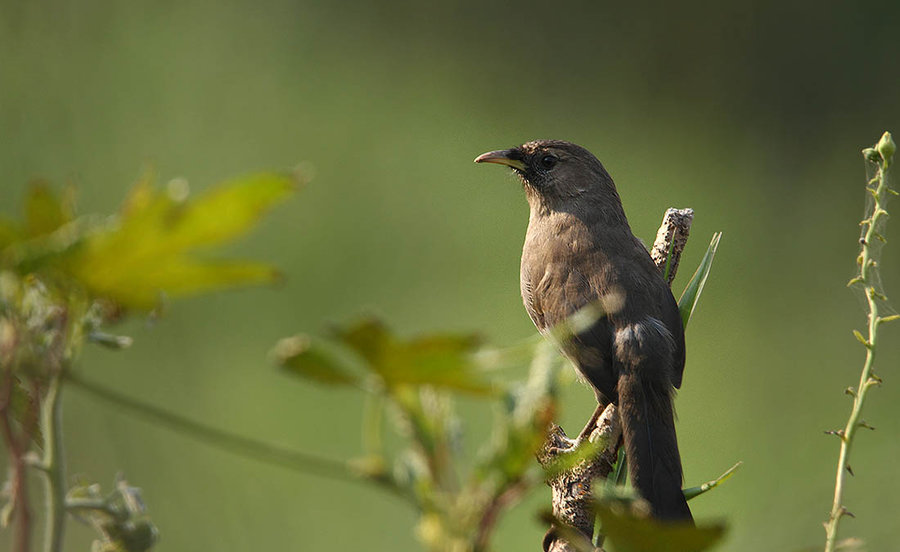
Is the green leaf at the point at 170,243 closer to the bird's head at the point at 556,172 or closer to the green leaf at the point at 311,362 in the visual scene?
the green leaf at the point at 311,362

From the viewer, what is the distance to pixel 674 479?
55.8 inches

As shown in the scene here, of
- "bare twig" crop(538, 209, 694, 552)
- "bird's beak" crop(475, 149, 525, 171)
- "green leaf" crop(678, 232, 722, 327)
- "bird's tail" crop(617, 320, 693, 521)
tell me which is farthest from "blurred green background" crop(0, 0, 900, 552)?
"green leaf" crop(678, 232, 722, 327)

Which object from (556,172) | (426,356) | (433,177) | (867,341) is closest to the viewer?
(426,356)

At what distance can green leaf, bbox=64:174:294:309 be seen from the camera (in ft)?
0.78

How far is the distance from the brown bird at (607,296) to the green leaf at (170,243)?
105 centimetres

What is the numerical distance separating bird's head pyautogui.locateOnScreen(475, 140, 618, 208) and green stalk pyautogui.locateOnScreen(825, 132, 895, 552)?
5.78 ft

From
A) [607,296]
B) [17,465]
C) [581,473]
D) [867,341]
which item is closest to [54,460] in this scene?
[17,465]

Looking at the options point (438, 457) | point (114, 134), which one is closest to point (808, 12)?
point (114, 134)

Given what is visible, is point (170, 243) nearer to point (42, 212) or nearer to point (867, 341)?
point (42, 212)

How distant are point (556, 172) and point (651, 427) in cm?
87

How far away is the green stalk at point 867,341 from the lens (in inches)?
15.8

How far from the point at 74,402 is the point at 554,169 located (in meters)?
1.85

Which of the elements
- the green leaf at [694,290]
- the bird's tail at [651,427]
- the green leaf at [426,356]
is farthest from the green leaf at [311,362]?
the bird's tail at [651,427]

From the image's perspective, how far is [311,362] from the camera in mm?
238
